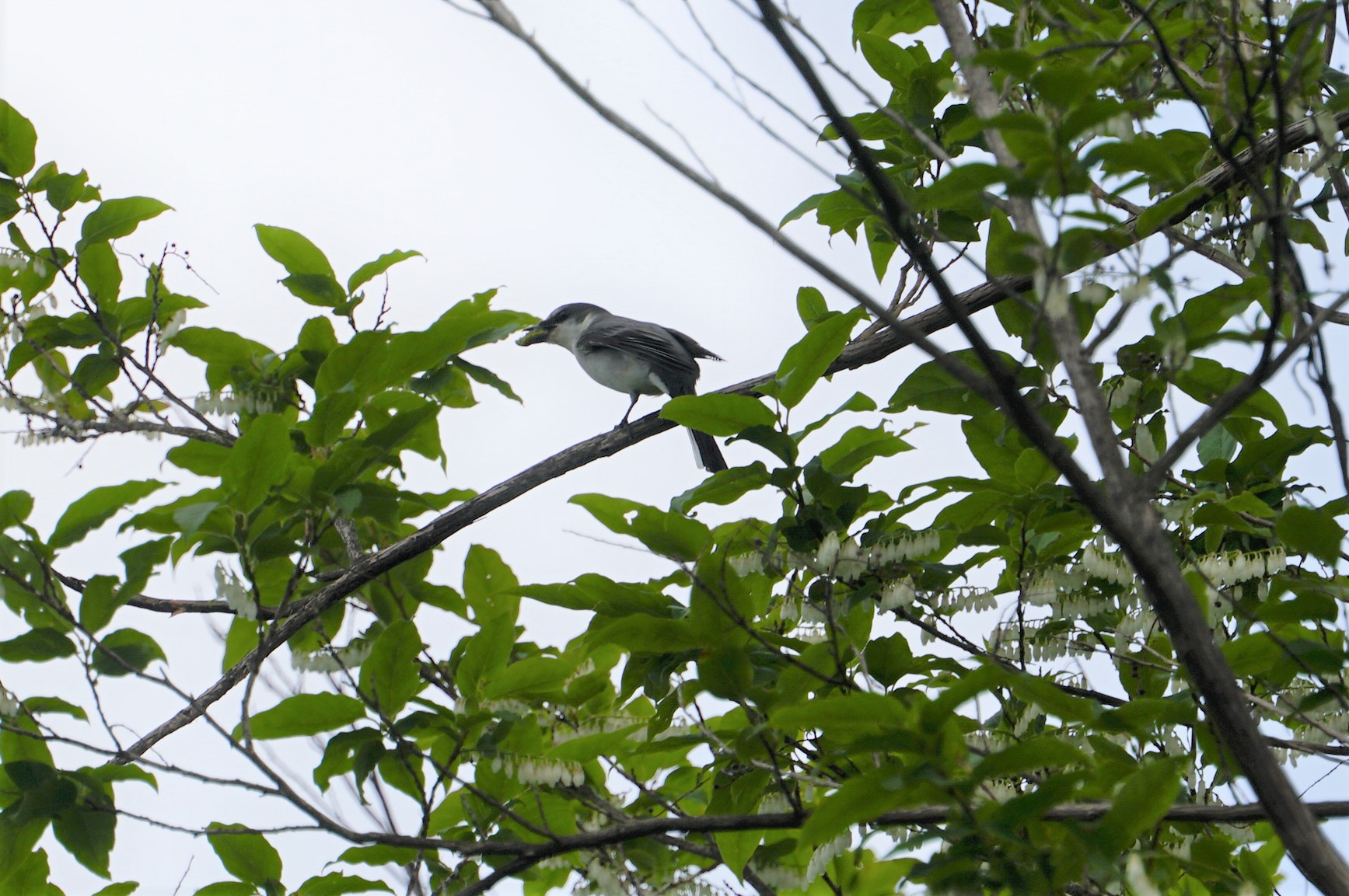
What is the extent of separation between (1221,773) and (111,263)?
3896 millimetres

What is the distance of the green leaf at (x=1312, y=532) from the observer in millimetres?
2430

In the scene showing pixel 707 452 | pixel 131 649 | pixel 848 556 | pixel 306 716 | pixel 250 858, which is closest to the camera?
pixel 306 716

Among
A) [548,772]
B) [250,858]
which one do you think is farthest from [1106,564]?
[250,858]

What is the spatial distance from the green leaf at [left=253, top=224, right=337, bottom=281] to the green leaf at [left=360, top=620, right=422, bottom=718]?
1.85 m

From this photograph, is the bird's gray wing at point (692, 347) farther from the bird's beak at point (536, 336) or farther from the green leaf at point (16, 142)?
the green leaf at point (16, 142)

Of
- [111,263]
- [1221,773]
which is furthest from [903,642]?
[111,263]

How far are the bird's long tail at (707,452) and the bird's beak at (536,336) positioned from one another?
90.8 inches

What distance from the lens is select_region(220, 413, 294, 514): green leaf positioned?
3018 mm

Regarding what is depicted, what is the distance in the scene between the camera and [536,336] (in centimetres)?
896

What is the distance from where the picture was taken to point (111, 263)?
173 inches

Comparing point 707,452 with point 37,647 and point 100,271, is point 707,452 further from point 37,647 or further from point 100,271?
point 37,647

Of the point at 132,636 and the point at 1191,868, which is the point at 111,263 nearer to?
the point at 132,636

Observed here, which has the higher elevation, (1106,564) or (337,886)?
(1106,564)

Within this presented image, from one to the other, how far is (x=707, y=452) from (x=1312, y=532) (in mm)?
4421
